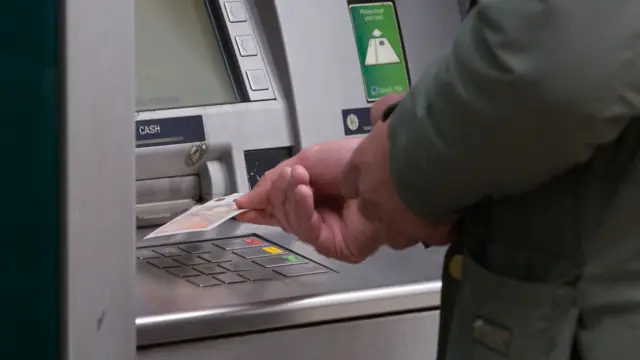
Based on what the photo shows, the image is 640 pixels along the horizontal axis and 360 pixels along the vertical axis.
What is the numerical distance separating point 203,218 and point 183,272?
0.07m

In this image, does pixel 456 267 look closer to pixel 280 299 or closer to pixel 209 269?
pixel 280 299

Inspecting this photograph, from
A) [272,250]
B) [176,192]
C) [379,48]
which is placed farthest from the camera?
[379,48]

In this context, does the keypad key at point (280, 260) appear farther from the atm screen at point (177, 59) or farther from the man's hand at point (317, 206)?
the atm screen at point (177, 59)

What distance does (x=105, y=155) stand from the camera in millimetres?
662

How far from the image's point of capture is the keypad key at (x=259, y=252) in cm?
107

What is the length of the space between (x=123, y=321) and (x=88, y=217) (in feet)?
0.53

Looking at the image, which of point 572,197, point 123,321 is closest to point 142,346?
point 123,321

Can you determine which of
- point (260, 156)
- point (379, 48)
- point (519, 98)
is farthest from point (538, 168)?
point (379, 48)

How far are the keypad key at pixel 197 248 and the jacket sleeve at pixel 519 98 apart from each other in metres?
0.51

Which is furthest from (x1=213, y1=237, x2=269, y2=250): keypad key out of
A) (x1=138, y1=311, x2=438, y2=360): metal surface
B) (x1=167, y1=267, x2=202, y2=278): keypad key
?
(x1=138, y1=311, x2=438, y2=360): metal surface

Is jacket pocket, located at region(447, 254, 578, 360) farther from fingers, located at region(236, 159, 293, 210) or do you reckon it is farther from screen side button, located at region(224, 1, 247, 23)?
screen side button, located at region(224, 1, 247, 23)

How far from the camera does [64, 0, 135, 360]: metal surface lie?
59 centimetres

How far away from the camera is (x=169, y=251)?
108 cm

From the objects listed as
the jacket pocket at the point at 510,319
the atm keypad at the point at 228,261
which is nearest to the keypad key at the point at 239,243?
the atm keypad at the point at 228,261
